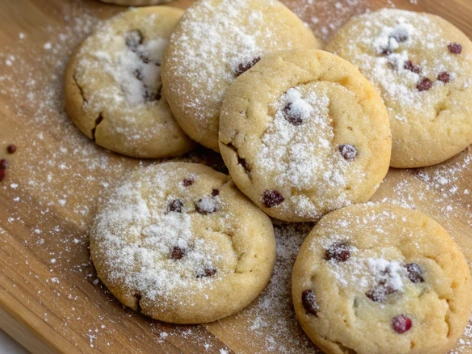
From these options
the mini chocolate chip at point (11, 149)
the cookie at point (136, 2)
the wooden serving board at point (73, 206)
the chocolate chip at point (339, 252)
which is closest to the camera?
the chocolate chip at point (339, 252)

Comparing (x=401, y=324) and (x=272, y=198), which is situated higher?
(x=272, y=198)

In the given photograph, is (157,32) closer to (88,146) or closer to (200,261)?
(88,146)

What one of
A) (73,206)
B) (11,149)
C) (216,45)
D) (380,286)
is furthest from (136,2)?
(380,286)

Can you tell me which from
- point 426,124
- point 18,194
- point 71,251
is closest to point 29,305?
point 71,251

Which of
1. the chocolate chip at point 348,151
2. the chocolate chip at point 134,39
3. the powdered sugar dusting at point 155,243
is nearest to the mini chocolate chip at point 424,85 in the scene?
the chocolate chip at point 348,151

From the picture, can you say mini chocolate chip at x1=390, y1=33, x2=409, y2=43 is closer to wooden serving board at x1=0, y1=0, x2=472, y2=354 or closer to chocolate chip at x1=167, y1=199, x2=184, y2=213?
wooden serving board at x1=0, y1=0, x2=472, y2=354

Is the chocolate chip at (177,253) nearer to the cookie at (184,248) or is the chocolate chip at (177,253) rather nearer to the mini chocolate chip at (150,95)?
the cookie at (184,248)

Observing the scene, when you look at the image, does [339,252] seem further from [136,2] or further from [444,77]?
[136,2]
